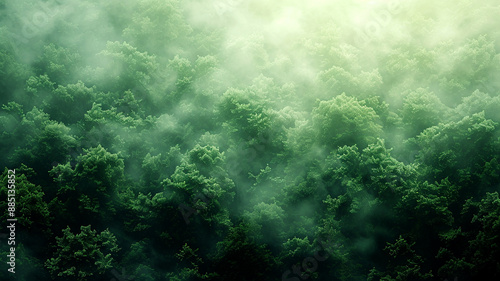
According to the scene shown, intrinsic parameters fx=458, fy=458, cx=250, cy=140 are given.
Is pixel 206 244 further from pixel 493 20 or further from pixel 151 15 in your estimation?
pixel 493 20

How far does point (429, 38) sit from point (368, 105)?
977cm

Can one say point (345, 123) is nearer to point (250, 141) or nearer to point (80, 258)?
point (250, 141)

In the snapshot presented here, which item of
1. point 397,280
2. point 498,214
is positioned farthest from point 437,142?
point 397,280

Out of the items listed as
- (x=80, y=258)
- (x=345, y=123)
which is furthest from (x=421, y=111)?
(x=80, y=258)

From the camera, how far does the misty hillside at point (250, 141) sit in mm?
27797

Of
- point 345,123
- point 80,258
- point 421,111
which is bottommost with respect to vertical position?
point 80,258

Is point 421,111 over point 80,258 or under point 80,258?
over

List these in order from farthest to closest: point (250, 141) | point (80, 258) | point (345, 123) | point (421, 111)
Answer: point (250, 141)
point (421, 111)
point (345, 123)
point (80, 258)

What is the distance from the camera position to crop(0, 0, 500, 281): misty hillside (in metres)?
27.8

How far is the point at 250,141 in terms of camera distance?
108ft

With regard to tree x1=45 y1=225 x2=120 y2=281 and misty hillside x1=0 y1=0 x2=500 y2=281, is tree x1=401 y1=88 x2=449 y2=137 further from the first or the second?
tree x1=45 y1=225 x2=120 y2=281

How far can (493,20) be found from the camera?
35094 mm

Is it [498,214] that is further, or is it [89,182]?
[89,182]

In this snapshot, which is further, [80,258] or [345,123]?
[345,123]
